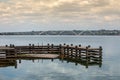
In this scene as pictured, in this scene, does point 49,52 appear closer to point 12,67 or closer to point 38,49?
point 38,49

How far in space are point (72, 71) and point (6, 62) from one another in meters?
9.02

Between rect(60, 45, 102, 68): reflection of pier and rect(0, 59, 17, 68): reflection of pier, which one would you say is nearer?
rect(0, 59, 17, 68): reflection of pier

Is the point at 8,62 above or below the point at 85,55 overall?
below

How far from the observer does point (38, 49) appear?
151 feet

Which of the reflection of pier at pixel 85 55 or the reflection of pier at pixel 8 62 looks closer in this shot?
the reflection of pier at pixel 8 62

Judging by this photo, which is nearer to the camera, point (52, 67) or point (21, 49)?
point (52, 67)

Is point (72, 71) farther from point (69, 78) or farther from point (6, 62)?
point (6, 62)

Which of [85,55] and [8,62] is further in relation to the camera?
[85,55]

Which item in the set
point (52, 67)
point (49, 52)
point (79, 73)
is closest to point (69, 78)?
point (79, 73)

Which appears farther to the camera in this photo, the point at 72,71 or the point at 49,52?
the point at 49,52

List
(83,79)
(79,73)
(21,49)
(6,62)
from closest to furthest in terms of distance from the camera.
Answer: (83,79) → (79,73) → (6,62) → (21,49)

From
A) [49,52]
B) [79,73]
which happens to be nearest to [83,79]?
[79,73]

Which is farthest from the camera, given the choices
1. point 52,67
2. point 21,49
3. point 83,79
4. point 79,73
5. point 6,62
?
point 21,49

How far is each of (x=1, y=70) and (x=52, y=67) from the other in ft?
26.5
